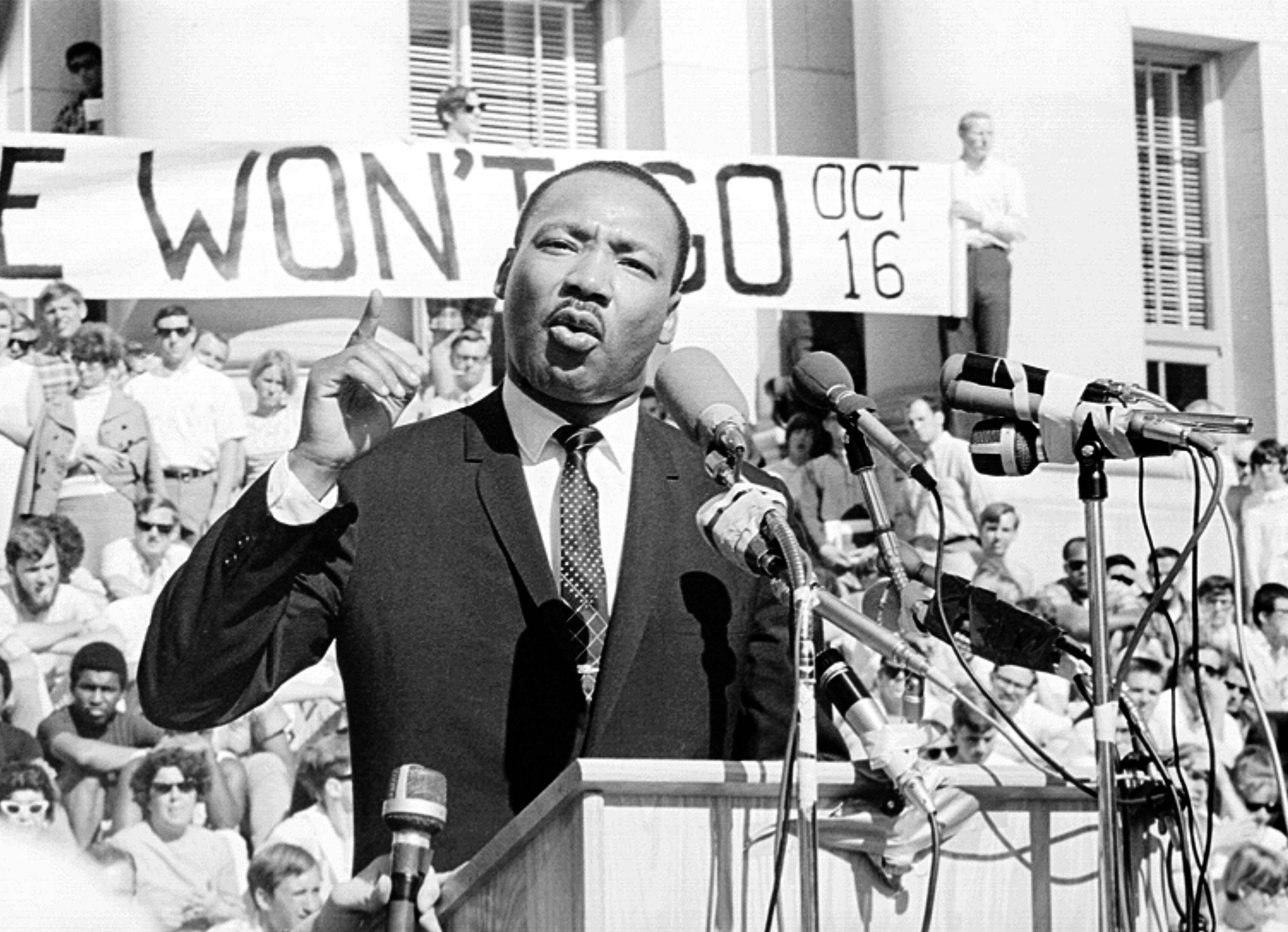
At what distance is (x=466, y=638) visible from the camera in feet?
11.6

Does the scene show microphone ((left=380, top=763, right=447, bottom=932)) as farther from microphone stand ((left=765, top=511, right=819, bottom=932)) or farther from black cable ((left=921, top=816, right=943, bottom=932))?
black cable ((left=921, top=816, right=943, bottom=932))

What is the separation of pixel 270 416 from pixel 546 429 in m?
5.98

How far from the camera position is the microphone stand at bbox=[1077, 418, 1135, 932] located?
296cm

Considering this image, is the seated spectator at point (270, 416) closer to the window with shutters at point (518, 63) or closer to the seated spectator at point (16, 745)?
the seated spectator at point (16, 745)

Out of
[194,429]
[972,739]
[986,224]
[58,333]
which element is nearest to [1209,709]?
[972,739]

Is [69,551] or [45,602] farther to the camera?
[69,551]

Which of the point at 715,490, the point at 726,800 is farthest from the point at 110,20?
the point at 726,800

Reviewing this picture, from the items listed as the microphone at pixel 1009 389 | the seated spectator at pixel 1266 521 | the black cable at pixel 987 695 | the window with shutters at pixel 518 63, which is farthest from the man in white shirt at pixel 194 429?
the black cable at pixel 987 695

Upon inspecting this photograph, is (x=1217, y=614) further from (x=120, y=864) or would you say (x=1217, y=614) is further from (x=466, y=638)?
(x=466, y=638)

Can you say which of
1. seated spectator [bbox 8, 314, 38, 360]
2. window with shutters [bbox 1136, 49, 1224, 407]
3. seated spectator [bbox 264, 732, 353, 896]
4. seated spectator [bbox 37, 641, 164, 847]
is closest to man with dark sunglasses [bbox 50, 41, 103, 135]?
seated spectator [bbox 8, 314, 38, 360]

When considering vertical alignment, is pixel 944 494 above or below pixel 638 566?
above

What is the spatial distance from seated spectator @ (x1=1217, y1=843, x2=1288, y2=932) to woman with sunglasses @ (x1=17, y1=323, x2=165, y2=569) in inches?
157

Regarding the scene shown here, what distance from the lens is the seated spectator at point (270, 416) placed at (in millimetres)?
9500

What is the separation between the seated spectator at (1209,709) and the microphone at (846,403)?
5.08 meters
